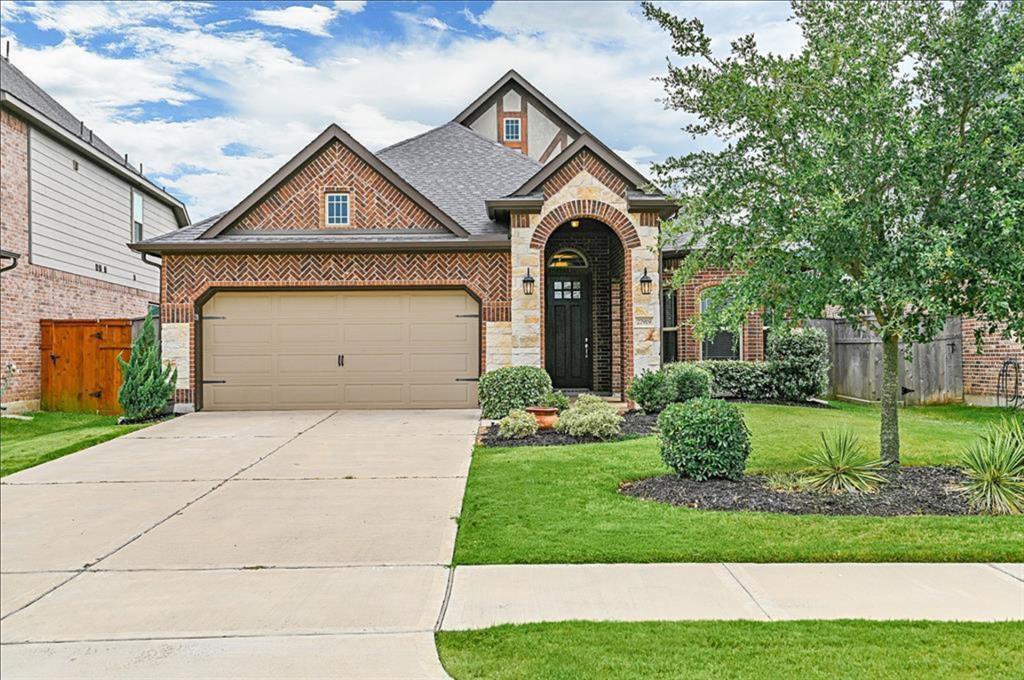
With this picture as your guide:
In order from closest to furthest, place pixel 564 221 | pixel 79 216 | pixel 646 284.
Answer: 1. pixel 646 284
2. pixel 564 221
3. pixel 79 216

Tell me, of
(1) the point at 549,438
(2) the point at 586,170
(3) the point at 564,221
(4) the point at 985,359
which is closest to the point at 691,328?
(3) the point at 564,221

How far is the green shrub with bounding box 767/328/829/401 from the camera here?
47.8 ft

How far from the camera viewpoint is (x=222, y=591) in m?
4.61

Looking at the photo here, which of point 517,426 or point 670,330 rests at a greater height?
point 670,330

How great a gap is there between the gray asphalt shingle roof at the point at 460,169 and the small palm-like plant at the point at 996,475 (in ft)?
30.9

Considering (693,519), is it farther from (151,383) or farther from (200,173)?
(151,383)

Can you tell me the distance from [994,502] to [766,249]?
2957 mm

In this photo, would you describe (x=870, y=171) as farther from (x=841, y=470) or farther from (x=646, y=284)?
(x=646, y=284)

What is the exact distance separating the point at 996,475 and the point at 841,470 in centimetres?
128

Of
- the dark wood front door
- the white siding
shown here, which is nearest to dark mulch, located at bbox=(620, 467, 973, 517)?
the dark wood front door

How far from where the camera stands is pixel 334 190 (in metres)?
14.2

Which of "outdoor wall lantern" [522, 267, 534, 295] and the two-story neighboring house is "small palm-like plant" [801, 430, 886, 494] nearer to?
"outdoor wall lantern" [522, 267, 534, 295]

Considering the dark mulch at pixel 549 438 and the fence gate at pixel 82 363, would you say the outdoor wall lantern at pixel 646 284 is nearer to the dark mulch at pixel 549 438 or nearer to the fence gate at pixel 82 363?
the dark mulch at pixel 549 438

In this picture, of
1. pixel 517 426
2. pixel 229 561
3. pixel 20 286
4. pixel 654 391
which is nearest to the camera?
pixel 229 561
